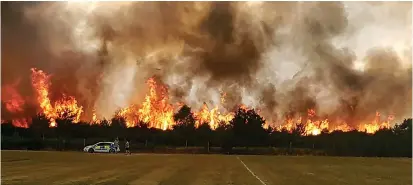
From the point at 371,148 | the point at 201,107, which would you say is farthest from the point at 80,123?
the point at 371,148

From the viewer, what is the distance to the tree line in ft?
278

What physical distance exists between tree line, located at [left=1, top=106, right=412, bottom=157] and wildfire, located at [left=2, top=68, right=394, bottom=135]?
1639 millimetres

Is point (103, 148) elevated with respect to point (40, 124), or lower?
lower

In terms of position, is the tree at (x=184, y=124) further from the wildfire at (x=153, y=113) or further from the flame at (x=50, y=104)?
the flame at (x=50, y=104)

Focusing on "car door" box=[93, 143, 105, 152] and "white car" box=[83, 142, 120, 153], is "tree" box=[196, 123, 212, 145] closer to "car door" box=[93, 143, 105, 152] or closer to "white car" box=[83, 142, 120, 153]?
"white car" box=[83, 142, 120, 153]

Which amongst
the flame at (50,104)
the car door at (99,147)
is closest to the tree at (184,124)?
the flame at (50,104)

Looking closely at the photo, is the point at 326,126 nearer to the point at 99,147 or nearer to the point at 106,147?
the point at 106,147

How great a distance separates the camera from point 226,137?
313 feet

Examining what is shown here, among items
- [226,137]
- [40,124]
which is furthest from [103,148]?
[40,124]

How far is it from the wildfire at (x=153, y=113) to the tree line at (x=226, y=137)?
1639 mm

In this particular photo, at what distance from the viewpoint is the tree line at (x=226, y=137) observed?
278ft

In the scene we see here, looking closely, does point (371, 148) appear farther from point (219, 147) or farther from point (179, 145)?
point (179, 145)

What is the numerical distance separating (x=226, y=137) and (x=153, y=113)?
821 inches

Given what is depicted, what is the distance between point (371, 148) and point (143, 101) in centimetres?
4879
